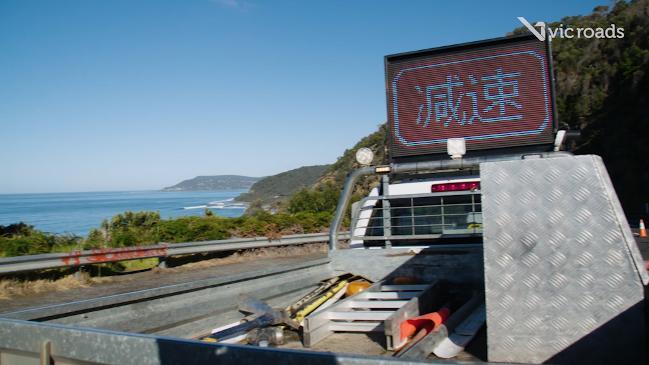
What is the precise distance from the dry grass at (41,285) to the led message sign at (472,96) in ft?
22.3

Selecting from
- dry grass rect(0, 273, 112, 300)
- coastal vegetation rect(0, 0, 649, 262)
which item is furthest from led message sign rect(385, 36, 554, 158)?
dry grass rect(0, 273, 112, 300)

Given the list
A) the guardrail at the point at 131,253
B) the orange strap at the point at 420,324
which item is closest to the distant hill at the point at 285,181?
the guardrail at the point at 131,253

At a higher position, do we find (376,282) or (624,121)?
(624,121)

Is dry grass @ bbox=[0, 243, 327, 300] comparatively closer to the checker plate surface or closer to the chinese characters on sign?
the chinese characters on sign

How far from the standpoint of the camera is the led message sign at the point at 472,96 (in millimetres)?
8211

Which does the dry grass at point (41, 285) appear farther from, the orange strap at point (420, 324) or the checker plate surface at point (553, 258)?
the checker plate surface at point (553, 258)

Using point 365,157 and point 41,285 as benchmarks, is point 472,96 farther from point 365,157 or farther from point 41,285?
point 41,285

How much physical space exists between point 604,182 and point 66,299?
28.8 ft

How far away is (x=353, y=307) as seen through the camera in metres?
5.50

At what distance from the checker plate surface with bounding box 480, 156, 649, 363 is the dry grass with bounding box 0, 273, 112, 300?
351 inches

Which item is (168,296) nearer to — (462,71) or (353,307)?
(353,307)

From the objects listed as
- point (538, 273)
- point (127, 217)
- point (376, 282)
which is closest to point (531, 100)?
point (376, 282)

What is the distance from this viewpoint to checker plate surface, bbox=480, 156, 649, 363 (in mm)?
3430

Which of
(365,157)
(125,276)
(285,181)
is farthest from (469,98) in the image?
(285,181)
